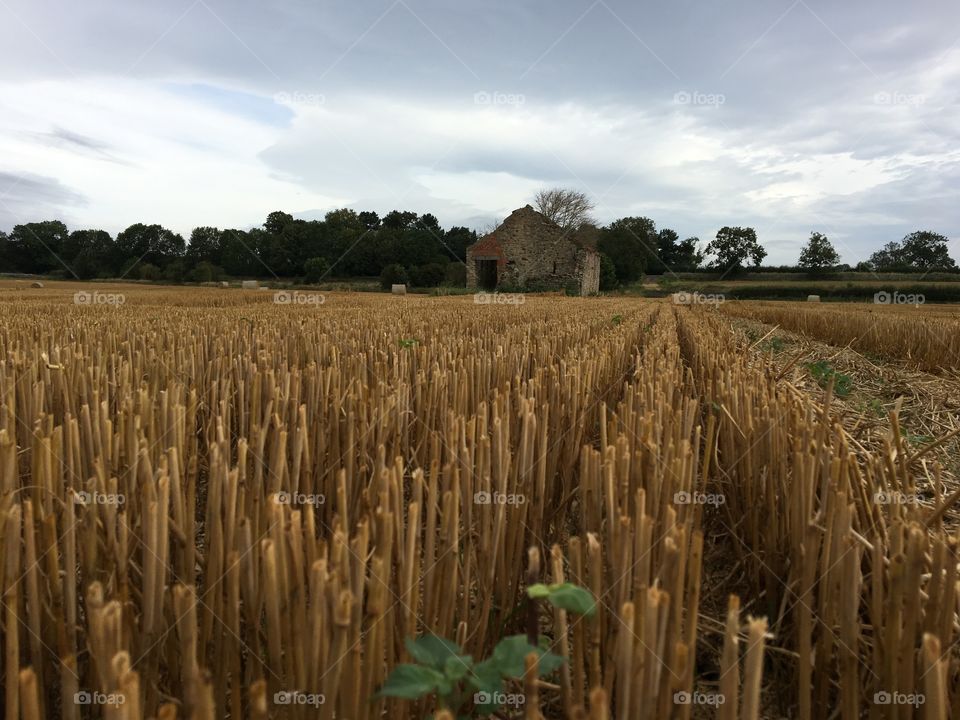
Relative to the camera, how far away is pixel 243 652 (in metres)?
1.20

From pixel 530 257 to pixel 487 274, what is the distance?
2.50 metres

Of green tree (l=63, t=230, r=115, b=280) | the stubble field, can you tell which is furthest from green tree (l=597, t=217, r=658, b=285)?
the stubble field

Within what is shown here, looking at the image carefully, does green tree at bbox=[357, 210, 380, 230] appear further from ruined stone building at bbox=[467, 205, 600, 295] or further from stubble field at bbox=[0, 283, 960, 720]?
stubble field at bbox=[0, 283, 960, 720]

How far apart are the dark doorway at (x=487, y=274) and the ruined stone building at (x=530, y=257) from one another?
5 centimetres

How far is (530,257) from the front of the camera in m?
30.4

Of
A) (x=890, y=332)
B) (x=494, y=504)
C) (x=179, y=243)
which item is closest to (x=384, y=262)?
(x=179, y=243)

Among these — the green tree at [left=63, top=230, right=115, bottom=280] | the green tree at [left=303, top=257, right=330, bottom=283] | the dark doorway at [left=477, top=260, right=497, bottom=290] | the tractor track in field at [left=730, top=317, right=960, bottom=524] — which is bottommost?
the tractor track in field at [left=730, top=317, right=960, bottom=524]

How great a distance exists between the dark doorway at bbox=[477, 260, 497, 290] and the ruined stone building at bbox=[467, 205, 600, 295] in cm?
5

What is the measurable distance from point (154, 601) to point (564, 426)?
4.84ft

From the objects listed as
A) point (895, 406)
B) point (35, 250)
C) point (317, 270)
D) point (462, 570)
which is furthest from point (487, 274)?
point (35, 250)

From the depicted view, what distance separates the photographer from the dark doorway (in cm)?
3086

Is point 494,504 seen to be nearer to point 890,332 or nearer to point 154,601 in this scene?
point 154,601

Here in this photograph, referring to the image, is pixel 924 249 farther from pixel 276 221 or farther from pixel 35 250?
pixel 35 250

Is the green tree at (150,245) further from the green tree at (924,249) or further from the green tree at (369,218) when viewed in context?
the green tree at (924,249)
